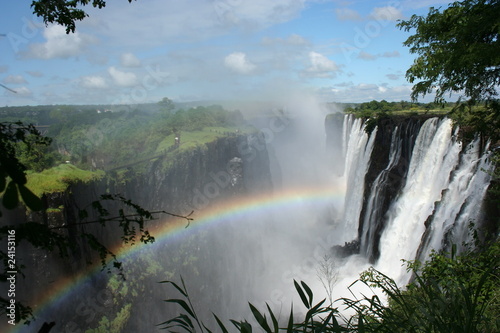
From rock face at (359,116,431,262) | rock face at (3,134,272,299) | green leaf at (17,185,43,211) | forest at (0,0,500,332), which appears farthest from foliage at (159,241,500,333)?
rock face at (359,116,431,262)

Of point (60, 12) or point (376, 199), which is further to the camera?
point (376, 199)

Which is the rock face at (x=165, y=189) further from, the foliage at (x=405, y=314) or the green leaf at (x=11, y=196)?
the green leaf at (x=11, y=196)

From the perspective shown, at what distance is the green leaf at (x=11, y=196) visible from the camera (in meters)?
1.88

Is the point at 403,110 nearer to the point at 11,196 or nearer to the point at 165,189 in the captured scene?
the point at 165,189

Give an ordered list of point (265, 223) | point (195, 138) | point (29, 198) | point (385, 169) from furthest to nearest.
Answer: point (265, 223), point (195, 138), point (385, 169), point (29, 198)

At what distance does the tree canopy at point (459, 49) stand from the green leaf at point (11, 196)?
6694mm

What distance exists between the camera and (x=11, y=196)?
1.89 meters

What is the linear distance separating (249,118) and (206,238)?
112ft

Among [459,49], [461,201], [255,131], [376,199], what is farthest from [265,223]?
[459,49]

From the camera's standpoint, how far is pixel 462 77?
22.2 ft

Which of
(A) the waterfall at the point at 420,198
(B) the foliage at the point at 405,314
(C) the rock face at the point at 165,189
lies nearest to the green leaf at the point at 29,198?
(B) the foliage at the point at 405,314

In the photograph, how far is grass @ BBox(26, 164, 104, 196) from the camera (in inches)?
620

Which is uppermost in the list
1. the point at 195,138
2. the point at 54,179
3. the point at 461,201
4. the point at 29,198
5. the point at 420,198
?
the point at 29,198

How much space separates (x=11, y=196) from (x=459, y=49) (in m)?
7.32
